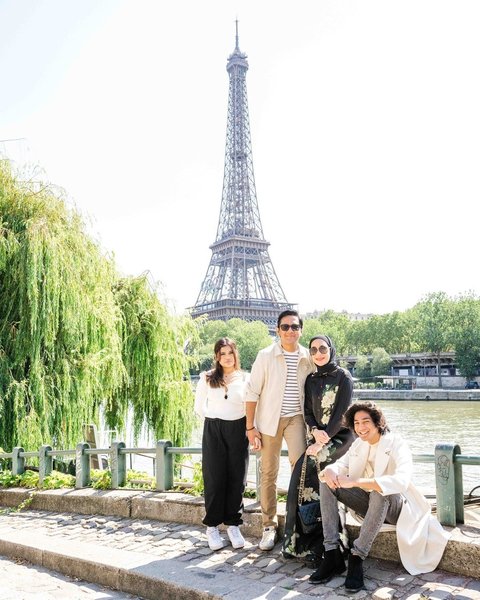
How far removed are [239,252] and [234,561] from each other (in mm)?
72600

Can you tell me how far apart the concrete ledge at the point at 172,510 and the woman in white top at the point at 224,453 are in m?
0.36

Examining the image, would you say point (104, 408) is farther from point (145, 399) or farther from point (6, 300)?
point (6, 300)

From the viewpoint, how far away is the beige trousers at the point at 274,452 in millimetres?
4504

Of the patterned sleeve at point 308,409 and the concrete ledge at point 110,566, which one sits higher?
the patterned sleeve at point 308,409

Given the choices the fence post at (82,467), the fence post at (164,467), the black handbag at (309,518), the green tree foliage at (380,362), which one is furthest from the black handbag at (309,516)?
the green tree foliage at (380,362)

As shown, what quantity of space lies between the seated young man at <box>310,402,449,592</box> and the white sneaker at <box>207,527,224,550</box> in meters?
1.06

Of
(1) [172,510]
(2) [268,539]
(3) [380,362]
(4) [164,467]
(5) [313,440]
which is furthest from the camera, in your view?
(3) [380,362]

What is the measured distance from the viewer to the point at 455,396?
4559 cm

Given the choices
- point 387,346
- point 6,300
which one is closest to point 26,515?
point 6,300

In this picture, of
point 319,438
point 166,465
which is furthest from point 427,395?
point 319,438

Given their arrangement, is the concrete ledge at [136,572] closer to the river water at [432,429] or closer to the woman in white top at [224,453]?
the woman in white top at [224,453]

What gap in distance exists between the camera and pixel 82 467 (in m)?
7.32

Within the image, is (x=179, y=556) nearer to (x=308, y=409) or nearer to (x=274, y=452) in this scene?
(x=274, y=452)

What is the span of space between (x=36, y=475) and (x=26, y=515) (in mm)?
933
